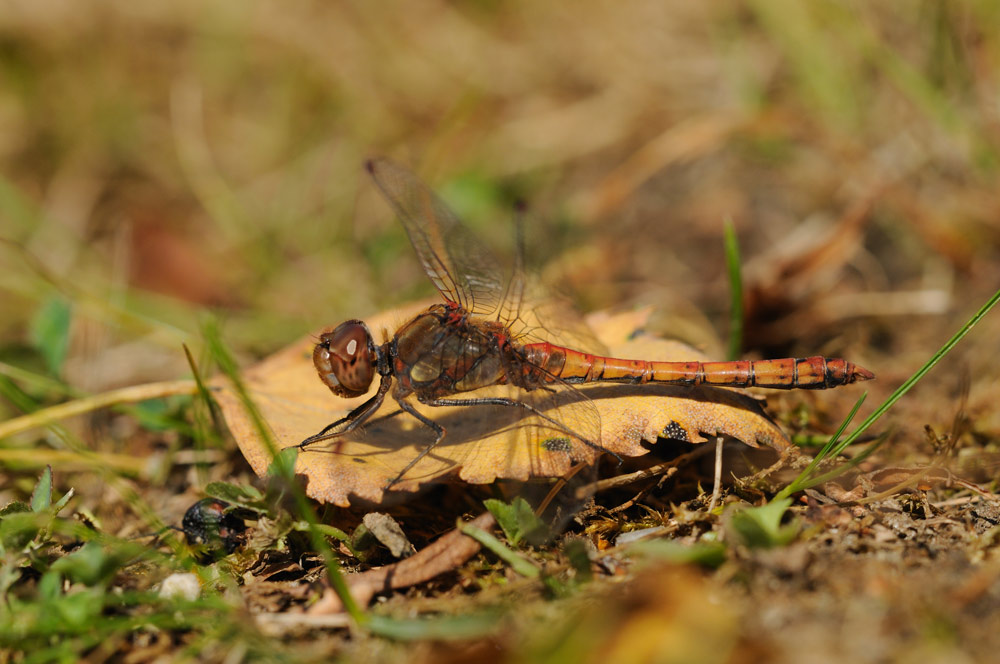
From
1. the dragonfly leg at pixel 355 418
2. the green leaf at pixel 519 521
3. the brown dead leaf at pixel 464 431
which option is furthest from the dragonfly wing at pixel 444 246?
the green leaf at pixel 519 521

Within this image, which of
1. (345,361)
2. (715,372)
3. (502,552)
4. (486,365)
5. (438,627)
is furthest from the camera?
(486,365)

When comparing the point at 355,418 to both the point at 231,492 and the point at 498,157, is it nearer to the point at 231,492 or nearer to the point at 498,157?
the point at 231,492

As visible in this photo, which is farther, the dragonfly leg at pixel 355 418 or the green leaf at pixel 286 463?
the dragonfly leg at pixel 355 418

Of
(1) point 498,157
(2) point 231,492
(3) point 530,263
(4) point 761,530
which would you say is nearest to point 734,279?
(3) point 530,263

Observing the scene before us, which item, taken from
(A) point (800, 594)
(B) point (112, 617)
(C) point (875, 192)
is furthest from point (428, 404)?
(C) point (875, 192)

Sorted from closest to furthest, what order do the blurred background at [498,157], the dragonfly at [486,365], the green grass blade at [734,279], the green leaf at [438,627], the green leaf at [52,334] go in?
the green leaf at [438,627] → the dragonfly at [486,365] → the green grass blade at [734,279] → the green leaf at [52,334] → the blurred background at [498,157]

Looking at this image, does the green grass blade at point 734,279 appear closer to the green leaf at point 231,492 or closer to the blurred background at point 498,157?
the blurred background at point 498,157
